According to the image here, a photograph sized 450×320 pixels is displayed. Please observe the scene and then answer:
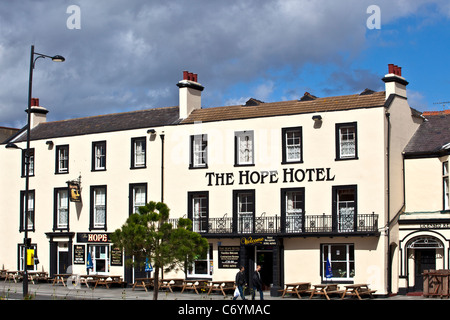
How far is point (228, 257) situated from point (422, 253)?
883 cm

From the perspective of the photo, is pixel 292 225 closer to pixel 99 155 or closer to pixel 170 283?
pixel 170 283

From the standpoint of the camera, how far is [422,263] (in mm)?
30734

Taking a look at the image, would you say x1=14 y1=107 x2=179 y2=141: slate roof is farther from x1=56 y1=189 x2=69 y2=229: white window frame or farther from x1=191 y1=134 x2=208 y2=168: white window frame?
x1=56 y1=189 x2=69 y2=229: white window frame

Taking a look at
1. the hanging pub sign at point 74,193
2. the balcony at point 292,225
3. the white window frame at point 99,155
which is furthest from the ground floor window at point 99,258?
the balcony at point 292,225

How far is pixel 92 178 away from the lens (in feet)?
125

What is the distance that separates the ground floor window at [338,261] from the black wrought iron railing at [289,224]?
2.75ft

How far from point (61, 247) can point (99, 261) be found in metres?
2.96

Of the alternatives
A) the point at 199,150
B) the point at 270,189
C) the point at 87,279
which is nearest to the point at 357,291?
the point at 270,189

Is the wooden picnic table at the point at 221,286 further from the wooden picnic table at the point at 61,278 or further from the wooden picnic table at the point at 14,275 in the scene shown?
the wooden picnic table at the point at 14,275

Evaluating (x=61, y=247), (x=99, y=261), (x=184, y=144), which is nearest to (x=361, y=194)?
(x=184, y=144)

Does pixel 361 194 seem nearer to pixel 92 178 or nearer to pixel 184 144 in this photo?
pixel 184 144

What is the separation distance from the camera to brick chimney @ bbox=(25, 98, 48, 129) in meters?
43.5

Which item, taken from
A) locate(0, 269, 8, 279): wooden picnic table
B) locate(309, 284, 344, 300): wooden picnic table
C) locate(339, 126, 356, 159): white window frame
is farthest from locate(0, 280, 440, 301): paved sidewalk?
locate(339, 126, 356, 159): white window frame

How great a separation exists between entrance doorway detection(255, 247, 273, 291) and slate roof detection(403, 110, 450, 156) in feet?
25.7
